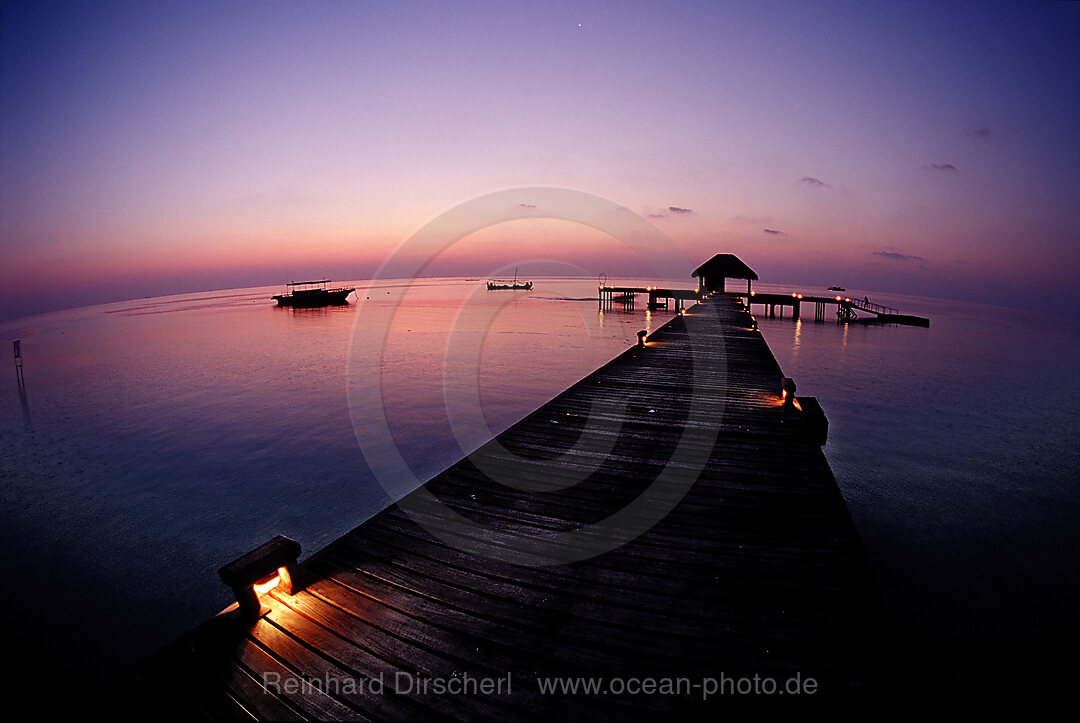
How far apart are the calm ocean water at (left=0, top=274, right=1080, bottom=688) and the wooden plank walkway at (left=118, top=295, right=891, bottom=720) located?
3.26 meters

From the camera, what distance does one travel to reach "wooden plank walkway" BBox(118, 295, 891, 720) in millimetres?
2846

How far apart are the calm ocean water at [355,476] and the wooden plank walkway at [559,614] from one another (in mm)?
3260

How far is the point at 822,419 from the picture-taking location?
6398 mm

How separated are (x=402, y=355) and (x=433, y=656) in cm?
2643

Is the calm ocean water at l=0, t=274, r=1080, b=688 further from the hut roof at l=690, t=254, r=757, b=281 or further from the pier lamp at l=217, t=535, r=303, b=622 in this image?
the hut roof at l=690, t=254, r=757, b=281

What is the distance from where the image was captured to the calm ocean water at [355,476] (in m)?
6.40

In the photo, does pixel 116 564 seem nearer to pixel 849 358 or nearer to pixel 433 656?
pixel 433 656

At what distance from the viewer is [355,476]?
37.7 feet

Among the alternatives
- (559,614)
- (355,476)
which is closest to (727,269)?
(355,476)

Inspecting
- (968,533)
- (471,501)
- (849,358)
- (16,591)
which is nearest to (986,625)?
(968,533)

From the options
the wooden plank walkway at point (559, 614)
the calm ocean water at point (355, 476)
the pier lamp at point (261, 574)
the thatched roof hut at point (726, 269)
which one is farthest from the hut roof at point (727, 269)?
the pier lamp at point (261, 574)

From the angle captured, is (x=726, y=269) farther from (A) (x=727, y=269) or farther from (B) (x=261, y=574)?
(B) (x=261, y=574)

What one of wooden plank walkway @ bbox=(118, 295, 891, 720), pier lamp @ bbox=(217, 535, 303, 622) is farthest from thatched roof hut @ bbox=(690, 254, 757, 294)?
pier lamp @ bbox=(217, 535, 303, 622)

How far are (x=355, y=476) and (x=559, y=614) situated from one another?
370 inches
